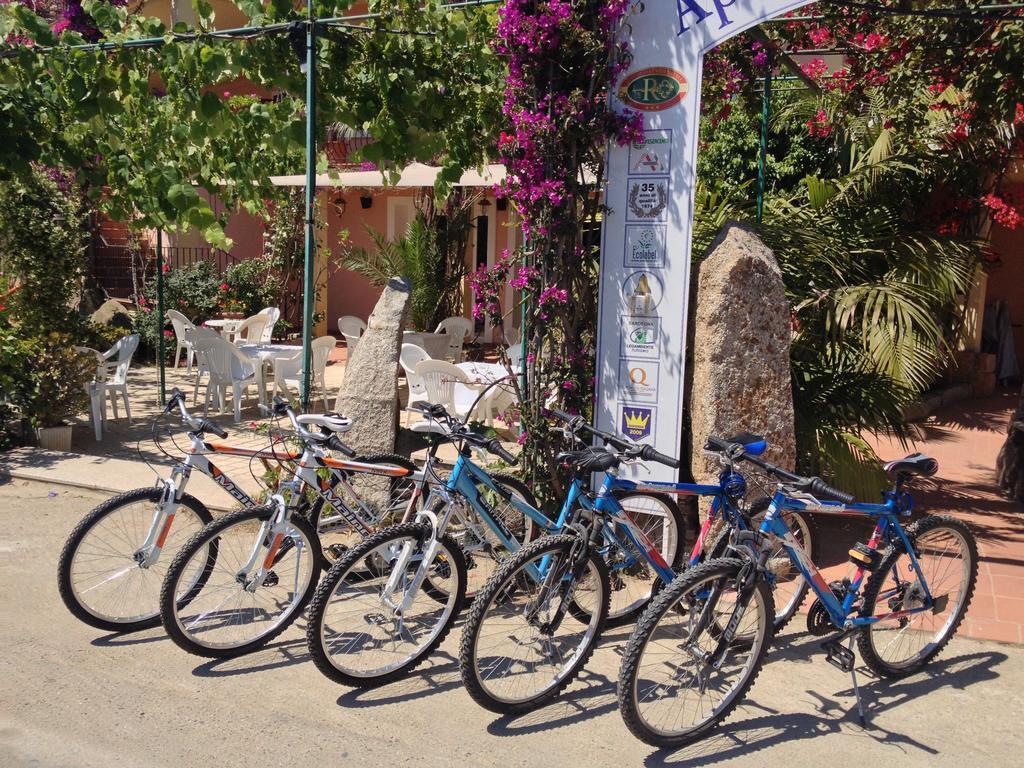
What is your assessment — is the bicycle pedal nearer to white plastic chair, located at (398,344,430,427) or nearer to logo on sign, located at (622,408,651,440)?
logo on sign, located at (622,408,651,440)

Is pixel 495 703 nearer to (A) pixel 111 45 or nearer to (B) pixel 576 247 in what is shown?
(B) pixel 576 247

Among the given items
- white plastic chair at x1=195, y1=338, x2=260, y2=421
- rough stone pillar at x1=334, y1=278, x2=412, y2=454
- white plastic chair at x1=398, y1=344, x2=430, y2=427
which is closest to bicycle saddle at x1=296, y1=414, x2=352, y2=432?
rough stone pillar at x1=334, y1=278, x2=412, y2=454

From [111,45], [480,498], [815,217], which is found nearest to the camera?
[480,498]

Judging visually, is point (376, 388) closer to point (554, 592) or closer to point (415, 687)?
point (415, 687)

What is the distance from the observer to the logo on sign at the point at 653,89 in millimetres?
5293

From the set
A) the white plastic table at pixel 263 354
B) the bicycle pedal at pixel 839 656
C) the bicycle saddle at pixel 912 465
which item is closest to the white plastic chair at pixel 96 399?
the white plastic table at pixel 263 354

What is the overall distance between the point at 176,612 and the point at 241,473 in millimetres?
3397

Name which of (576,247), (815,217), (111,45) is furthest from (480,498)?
(111,45)

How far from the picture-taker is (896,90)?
7.55 meters

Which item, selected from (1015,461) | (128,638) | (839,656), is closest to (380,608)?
(128,638)

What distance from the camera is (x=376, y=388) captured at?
6.25 meters

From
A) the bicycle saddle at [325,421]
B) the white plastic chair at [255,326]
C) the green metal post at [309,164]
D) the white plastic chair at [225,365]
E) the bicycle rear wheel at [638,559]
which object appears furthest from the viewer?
the white plastic chair at [255,326]

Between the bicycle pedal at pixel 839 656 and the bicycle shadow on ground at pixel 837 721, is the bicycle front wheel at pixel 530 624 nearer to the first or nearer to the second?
the bicycle shadow on ground at pixel 837 721

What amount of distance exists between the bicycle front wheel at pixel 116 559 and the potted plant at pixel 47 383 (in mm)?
3923
